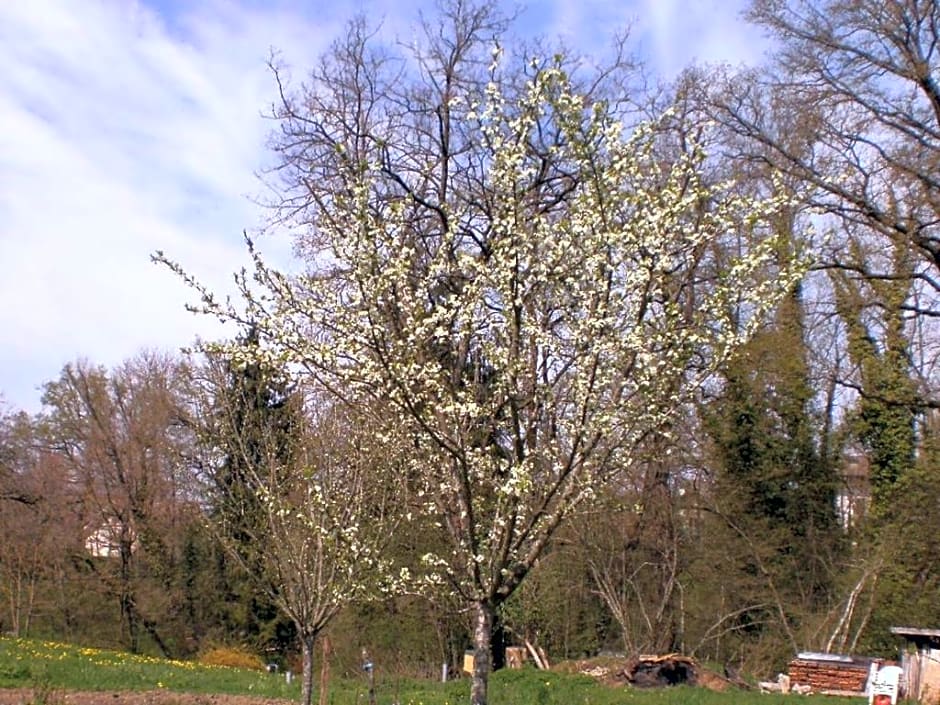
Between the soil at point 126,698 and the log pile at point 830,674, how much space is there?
9063mm

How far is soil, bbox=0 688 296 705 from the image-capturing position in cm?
1130

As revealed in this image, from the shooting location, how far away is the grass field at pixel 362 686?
13.6 meters

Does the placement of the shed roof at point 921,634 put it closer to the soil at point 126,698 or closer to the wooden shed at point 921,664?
the wooden shed at point 921,664

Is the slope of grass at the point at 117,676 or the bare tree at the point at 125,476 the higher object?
the bare tree at the point at 125,476

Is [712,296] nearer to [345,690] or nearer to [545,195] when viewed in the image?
[545,195]

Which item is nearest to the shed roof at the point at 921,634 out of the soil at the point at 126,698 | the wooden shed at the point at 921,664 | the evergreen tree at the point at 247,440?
the wooden shed at the point at 921,664

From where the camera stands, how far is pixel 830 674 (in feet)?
58.3

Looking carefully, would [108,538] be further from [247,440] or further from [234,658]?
[247,440]

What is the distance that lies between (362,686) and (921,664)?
28.8 ft

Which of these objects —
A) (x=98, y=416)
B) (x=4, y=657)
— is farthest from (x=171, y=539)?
(x=4, y=657)

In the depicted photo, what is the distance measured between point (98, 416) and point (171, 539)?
4.71 m

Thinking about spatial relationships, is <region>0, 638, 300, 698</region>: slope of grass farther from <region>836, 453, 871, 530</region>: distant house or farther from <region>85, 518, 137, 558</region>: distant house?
<region>85, 518, 137, 558</region>: distant house

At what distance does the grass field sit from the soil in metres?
0.34

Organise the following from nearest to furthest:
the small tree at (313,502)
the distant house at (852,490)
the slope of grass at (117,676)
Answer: the small tree at (313,502), the slope of grass at (117,676), the distant house at (852,490)
